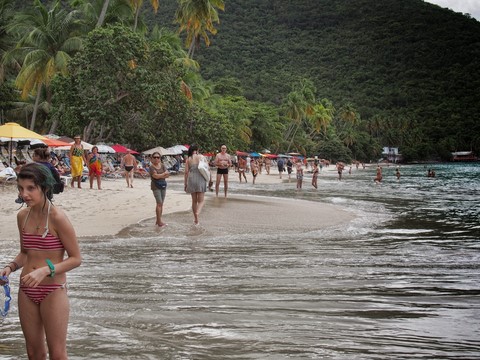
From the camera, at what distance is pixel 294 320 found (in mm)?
4840

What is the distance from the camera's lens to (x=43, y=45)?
3300cm

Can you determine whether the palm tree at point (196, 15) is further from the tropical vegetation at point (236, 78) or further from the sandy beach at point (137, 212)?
the sandy beach at point (137, 212)

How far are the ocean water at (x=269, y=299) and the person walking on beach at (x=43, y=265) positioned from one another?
2.63 ft

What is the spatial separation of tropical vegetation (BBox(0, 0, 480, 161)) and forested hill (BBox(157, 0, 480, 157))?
404 millimetres

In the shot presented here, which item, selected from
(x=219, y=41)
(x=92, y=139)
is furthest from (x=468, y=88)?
(x=92, y=139)

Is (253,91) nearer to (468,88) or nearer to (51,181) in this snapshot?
(468,88)

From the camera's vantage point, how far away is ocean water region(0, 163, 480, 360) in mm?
4180

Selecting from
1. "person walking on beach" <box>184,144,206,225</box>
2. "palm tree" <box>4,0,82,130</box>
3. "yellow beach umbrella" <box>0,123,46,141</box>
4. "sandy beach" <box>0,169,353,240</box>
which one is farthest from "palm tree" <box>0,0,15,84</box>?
"person walking on beach" <box>184,144,206,225</box>

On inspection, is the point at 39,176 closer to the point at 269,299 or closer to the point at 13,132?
the point at 269,299

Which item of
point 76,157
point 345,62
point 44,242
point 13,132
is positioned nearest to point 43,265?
point 44,242

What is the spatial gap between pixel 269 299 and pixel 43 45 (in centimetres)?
3048

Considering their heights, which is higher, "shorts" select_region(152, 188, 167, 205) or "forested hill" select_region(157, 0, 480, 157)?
"forested hill" select_region(157, 0, 480, 157)

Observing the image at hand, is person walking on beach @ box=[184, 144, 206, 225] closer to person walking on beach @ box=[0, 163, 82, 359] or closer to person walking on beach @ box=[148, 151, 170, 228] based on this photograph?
person walking on beach @ box=[148, 151, 170, 228]

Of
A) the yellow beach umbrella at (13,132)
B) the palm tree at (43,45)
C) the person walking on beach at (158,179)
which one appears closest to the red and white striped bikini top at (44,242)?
the person walking on beach at (158,179)
